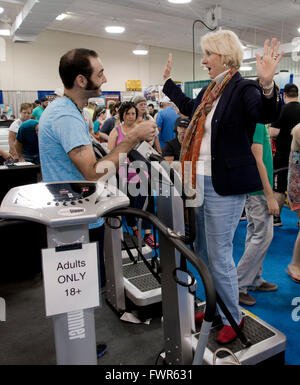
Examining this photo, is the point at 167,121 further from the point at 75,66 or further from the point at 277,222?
the point at 75,66

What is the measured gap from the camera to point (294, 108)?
13.5 ft

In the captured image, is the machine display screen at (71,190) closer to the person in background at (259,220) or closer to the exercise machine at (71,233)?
the exercise machine at (71,233)

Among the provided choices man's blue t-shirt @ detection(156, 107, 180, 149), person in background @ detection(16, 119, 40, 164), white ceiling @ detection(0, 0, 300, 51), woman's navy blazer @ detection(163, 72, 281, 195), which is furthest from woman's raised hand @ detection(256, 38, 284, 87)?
white ceiling @ detection(0, 0, 300, 51)

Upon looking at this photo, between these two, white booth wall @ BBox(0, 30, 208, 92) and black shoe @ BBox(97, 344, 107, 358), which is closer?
black shoe @ BBox(97, 344, 107, 358)

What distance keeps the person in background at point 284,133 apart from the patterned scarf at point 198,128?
247 centimetres

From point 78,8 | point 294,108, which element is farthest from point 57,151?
point 78,8

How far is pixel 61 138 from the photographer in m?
1.49

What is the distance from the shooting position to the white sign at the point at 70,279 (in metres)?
1.15

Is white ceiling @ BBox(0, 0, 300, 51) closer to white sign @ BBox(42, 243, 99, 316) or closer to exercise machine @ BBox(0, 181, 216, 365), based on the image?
exercise machine @ BBox(0, 181, 216, 365)

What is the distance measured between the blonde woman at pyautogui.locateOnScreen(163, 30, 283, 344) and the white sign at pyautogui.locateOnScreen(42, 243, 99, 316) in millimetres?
821

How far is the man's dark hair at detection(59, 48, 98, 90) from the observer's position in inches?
64.2

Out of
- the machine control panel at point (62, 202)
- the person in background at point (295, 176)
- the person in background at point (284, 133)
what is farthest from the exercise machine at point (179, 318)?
the person in background at point (284, 133)

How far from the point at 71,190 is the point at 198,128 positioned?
834 mm

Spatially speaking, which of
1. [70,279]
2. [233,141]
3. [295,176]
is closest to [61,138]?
[70,279]
